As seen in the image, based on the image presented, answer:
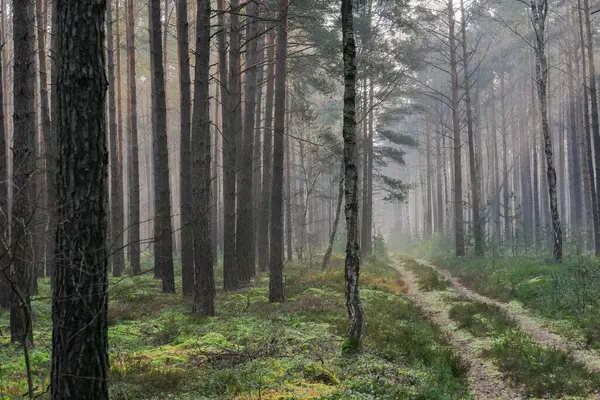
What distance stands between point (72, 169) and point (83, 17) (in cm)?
135

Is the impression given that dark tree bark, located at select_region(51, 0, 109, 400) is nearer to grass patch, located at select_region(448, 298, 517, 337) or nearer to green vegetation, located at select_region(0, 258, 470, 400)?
green vegetation, located at select_region(0, 258, 470, 400)

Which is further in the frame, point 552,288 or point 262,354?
point 552,288

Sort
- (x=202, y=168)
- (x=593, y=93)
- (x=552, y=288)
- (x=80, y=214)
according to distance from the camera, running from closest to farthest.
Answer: (x=80, y=214) → (x=202, y=168) → (x=552, y=288) → (x=593, y=93)

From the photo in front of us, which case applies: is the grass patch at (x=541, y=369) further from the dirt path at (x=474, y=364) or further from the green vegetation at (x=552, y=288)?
the green vegetation at (x=552, y=288)

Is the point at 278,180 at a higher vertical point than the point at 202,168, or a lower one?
lower

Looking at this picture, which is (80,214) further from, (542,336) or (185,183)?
(185,183)

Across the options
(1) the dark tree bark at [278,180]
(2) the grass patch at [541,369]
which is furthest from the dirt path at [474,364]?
(1) the dark tree bark at [278,180]

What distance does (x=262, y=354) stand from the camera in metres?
7.64

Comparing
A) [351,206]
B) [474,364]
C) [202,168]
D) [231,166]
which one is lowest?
[474,364]

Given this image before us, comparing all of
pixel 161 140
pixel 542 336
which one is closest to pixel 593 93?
pixel 542 336

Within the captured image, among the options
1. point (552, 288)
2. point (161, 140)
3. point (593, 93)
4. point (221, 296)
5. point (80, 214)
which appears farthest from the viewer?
point (593, 93)

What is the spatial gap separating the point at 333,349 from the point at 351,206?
2.43m

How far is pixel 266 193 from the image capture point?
20.9 meters

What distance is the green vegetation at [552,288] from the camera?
33.5ft
